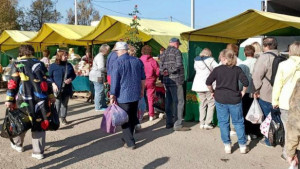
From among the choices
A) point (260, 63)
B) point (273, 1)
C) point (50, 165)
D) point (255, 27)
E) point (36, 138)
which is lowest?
point (50, 165)

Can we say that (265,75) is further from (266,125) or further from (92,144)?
(92,144)

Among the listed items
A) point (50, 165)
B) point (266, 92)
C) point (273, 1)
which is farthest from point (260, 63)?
point (273, 1)

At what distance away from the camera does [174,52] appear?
19.3ft

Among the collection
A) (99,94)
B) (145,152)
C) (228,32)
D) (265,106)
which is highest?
(228,32)

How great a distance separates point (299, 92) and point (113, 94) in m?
2.66

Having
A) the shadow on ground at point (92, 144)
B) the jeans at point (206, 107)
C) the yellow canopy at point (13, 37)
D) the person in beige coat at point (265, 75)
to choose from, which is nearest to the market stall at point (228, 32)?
the jeans at point (206, 107)

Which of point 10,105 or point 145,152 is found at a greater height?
point 10,105

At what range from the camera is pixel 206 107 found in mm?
6230

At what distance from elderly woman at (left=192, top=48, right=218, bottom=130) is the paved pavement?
279 mm

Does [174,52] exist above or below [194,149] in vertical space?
above

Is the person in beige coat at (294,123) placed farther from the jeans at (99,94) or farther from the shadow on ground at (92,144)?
the jeans at (99,94)

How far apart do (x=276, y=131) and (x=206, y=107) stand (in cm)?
204

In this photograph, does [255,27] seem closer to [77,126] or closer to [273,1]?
[77,126]

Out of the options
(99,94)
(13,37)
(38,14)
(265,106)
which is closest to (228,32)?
(265,106)
